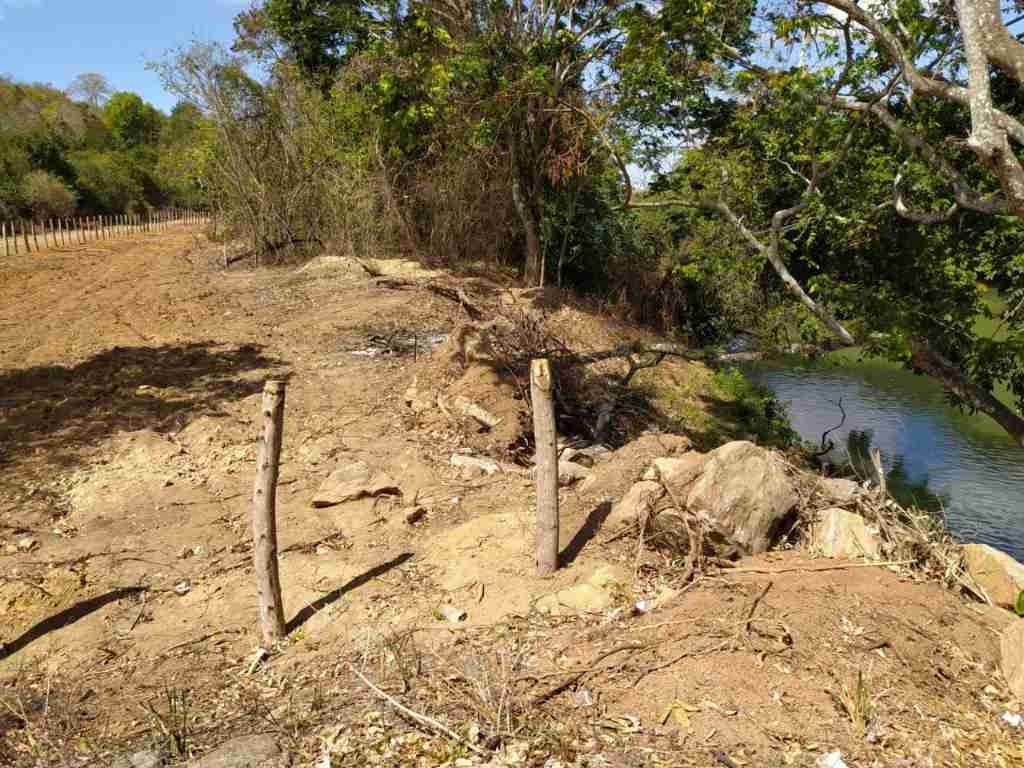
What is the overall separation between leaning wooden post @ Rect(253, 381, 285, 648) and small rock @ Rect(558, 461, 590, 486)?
2.31 meters

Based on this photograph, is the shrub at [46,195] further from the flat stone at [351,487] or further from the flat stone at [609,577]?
the flat stone at [609,577]

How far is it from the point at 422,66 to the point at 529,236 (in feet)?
12.1

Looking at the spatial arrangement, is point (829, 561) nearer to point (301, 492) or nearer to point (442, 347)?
point (301, 492)

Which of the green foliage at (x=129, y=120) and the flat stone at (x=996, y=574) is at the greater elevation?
the green foliage at (x=129, y=120)

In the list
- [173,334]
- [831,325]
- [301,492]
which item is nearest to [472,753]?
[301,492]

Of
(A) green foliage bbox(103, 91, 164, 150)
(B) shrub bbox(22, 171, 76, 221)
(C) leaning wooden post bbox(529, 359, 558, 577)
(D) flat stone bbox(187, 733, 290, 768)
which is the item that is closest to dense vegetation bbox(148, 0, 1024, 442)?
(C) leaning wooden post bbox(529, 359, 558, 577)

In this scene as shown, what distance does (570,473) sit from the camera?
5.71 metres

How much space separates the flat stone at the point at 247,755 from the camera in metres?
2.92

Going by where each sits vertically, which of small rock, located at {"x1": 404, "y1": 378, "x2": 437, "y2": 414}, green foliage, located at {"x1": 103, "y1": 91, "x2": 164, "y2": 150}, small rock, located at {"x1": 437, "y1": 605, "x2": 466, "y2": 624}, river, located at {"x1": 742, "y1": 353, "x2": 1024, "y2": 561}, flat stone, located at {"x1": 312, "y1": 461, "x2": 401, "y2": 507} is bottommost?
river, located at {"x1": 742, "y1": 353, "x2": 1024, "y2": 561}

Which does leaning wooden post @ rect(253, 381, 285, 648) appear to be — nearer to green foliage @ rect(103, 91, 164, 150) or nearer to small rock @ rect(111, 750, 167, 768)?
small rock @ rect(111, 750, 167, 768)

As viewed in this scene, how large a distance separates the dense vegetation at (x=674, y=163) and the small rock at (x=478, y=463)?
3055 millimetres

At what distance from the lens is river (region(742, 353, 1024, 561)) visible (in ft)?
32.2

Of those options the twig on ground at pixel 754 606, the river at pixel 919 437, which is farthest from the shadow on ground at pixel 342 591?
the river at pixel 919 437

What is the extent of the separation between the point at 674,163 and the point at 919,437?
6.50 m
